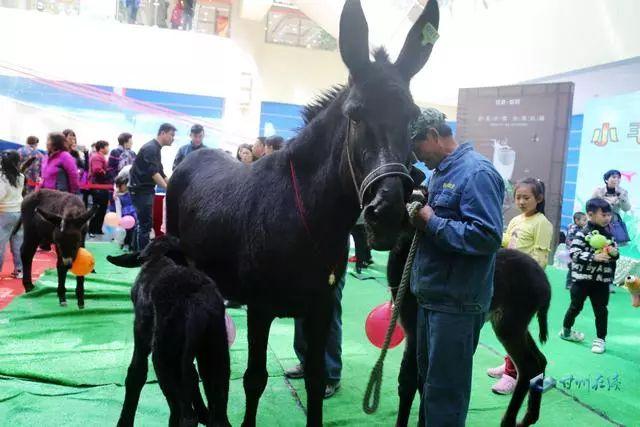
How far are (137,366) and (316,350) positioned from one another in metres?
1.03

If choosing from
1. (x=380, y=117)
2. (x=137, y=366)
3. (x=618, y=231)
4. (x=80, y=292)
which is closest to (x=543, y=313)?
(x=380, y=117)

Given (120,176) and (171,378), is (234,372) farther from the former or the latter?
(120,176)

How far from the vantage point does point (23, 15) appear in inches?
563

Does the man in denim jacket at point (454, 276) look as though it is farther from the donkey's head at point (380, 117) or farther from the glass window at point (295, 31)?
the glass window at point (295, 31)

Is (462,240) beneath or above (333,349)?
above

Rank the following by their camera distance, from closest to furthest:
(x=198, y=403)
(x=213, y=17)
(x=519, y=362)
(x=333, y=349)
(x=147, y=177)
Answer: (x=198, y=403) < (x=519, y=362) < (x=333, y=349) < (x=147, y=177) < (x=213, y=17)

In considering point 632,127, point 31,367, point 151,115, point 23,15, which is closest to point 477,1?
point 632,127

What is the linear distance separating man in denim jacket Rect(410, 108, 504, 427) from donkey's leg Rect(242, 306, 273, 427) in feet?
2.90

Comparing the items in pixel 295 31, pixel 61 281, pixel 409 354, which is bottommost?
pixel 61 281

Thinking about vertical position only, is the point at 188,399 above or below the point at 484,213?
below

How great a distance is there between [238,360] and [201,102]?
12.6 meters

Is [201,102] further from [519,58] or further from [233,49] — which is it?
[519,58]

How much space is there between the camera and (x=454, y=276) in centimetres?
235

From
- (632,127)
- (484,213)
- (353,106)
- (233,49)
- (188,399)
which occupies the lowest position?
(188,399)
